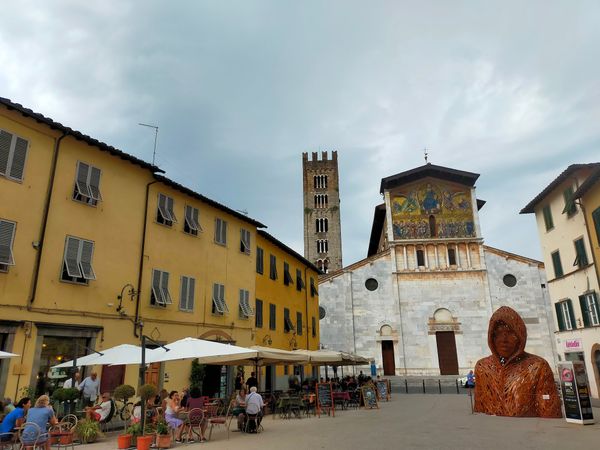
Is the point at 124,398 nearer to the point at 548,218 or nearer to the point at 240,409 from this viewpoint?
the point at 240,409

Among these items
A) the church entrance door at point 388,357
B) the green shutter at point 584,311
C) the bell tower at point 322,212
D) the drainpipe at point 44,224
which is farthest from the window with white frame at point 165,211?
the bell tower at point 322,212

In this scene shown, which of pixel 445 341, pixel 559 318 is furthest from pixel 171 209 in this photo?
pixel 445 341

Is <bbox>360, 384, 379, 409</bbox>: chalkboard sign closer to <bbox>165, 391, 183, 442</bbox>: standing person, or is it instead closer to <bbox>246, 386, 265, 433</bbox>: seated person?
<bbox>246, 386, 265, 433</bbox>: seated person

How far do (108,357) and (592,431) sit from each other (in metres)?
12.6

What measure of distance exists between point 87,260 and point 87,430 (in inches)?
222

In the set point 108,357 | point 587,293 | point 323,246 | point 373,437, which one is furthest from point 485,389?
point 323,246

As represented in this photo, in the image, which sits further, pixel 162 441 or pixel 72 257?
pixel 72 257

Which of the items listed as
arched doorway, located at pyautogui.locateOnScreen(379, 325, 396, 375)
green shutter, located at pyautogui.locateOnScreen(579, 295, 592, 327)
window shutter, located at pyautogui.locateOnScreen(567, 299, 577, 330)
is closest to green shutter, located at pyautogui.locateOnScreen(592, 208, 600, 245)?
green shutter, located at pyautogui.locateOnScreen(579, 295, 592, 327)

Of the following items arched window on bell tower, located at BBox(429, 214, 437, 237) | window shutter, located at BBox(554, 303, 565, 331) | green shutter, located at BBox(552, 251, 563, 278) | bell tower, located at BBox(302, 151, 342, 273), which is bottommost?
window shutter, located at BBox(554, 303, 565, 331)

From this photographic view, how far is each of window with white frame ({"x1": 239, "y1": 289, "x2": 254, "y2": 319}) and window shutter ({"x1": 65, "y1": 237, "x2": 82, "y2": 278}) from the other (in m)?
8.96

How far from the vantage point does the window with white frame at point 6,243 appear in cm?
1200

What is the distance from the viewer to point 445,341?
133 feet

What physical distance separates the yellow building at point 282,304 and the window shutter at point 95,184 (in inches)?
402

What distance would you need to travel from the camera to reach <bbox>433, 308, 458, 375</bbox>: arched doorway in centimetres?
3992
